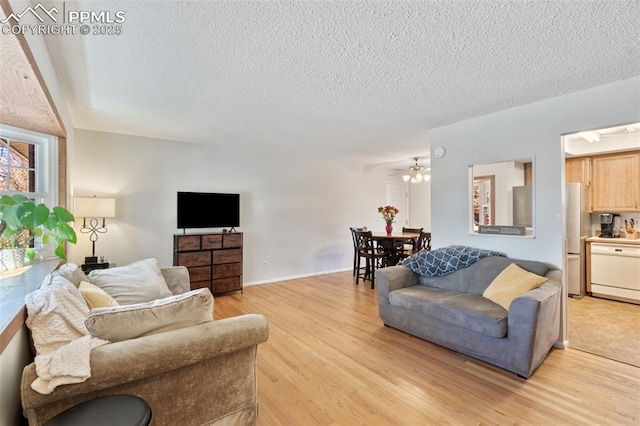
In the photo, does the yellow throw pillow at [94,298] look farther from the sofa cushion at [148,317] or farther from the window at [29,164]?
the window at [29,164]

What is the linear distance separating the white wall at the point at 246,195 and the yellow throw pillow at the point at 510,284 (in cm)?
382

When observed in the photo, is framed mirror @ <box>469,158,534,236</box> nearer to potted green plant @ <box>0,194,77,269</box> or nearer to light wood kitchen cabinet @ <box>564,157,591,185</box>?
light wood kitchen cabinet @ <box>564,157,591,185</box>

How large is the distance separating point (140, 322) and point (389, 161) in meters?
6.00

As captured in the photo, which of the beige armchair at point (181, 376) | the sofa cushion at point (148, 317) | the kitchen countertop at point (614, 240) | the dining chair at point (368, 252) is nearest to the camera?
the beige armchair at point (181, 376)

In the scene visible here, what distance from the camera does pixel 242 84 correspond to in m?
2.66

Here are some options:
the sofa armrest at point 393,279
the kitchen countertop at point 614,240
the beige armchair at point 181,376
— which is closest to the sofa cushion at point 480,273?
the sofa armrest at point 393,279

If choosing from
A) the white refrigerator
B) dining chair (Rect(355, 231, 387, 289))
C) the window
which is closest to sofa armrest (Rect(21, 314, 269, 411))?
the window

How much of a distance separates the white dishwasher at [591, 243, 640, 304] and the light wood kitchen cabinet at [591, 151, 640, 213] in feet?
2.06

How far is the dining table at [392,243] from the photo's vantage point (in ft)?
17.2

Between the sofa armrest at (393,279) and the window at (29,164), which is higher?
the window at (29,164)

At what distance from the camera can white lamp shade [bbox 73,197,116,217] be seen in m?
3.64

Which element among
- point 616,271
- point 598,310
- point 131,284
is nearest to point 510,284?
point 598,310

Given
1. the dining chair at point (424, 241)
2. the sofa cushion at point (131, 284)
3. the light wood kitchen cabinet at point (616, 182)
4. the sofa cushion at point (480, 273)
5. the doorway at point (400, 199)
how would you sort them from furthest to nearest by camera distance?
1. the doorway at point (400, 199)
2. the dining chair at point (424, 241)
3. the light wood kitchen cabinet at point (616, 182)
4. the sofa cushion at point (480, 273)
5. the sofa cushion at point (131, 284)

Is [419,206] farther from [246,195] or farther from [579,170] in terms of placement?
[246,195]
